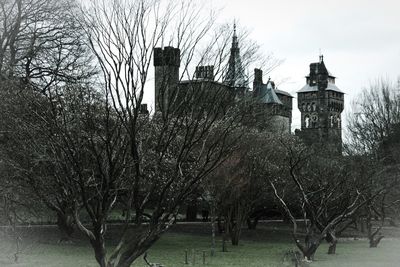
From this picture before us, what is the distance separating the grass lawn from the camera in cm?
1736

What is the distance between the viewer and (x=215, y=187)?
2412 centimetres

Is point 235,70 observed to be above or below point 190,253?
above

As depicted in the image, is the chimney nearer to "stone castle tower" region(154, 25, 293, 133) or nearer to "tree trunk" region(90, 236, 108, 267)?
"stone castle tower" region(154, 25, 293, 133)

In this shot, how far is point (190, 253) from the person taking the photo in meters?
21.3

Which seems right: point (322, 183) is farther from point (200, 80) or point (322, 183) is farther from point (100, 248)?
point (100, 248)

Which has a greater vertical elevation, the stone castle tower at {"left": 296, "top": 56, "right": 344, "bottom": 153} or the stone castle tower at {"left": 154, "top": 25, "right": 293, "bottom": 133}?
the stone castle tower at {"left": 296, "top": 56, "right": 344, "bottom": 153}

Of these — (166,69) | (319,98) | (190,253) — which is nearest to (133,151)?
(166,69)

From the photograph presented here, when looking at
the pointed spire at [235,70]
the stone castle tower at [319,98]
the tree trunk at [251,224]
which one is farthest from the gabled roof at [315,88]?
the pointed spire at [235,70]

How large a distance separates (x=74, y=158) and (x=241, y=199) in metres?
18.2

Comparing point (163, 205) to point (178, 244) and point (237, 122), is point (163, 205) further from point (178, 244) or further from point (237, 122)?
point (178, 244)

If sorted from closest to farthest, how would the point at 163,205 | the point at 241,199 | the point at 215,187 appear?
1. the point at 163,205
2. the point at 215,187
3. the point at 241,199

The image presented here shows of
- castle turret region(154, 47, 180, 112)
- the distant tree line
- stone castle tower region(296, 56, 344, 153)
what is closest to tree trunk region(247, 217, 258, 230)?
the distant tree line

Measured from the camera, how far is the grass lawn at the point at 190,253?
17.4m

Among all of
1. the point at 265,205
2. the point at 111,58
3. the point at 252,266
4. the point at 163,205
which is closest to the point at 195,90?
the point at 111,58
